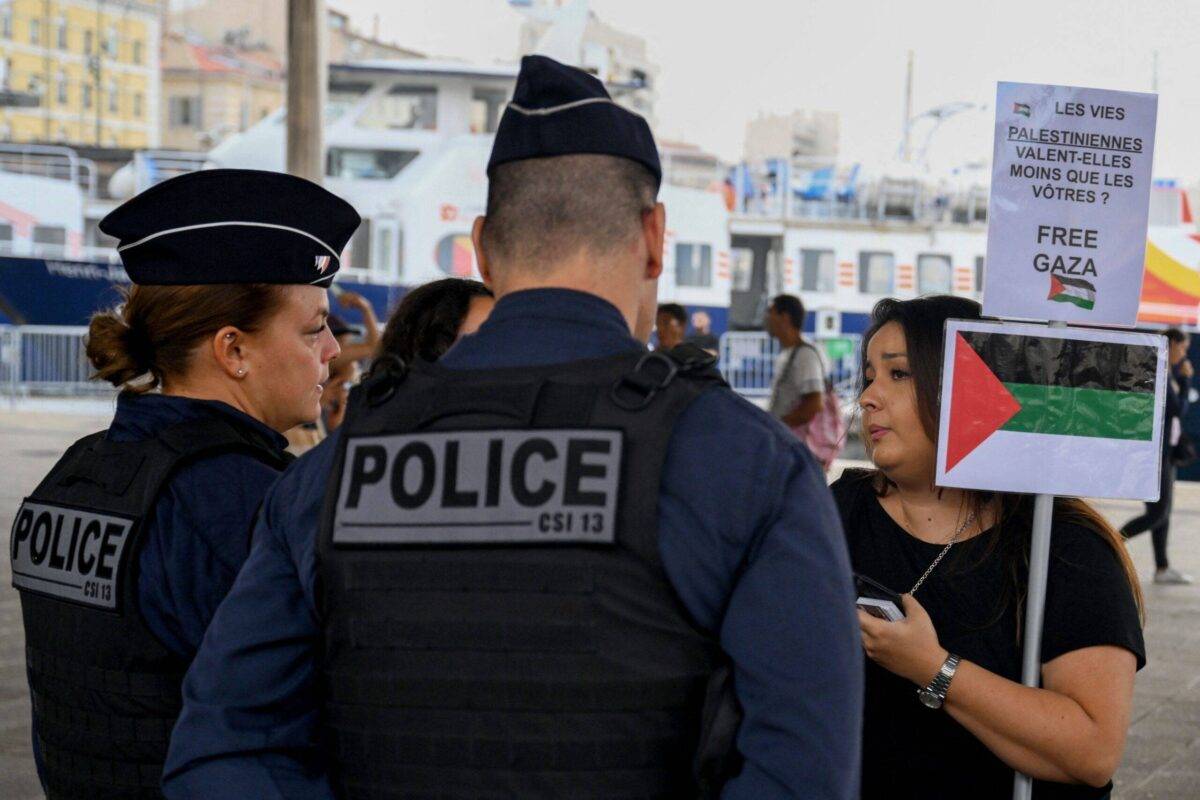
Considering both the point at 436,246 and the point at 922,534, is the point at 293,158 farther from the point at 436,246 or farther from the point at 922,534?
the point at 436,246

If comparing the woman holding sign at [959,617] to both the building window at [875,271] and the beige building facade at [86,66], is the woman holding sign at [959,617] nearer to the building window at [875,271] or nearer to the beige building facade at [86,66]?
the building window at [875,271]

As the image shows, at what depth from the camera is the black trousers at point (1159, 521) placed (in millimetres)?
9211

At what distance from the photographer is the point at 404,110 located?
23.5m

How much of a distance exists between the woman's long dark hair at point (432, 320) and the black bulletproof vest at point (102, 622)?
0.99 metres

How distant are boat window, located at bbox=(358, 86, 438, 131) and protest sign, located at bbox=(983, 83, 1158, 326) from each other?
2101cm

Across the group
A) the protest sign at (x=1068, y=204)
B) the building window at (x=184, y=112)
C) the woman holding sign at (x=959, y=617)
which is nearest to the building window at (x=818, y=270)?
the protest sign at (x=1068, y=204)

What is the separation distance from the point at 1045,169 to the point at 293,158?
6.62 metres

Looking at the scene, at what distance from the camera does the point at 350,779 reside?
5.22ft

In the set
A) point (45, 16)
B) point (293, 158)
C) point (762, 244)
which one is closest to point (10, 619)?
point (293, 158)

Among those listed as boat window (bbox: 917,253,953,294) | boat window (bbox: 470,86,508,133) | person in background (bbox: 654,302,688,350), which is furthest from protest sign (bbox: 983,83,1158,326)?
boat window (bbox: 917,253,953,294)

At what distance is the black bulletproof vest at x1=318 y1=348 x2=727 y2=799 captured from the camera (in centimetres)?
147

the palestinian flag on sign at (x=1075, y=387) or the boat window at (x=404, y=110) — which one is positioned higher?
the boat window at (x=404, y=110)

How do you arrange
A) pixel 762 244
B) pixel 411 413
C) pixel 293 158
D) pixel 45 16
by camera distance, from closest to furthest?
pixel 411 413
pixel 293 158
pixel 762 244
pixel 45 16

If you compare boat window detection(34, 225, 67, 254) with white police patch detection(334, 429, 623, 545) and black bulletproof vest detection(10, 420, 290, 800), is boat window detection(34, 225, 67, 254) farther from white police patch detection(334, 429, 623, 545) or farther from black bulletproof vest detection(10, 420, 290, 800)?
white police patch detection(334, 429, 623, 545)
